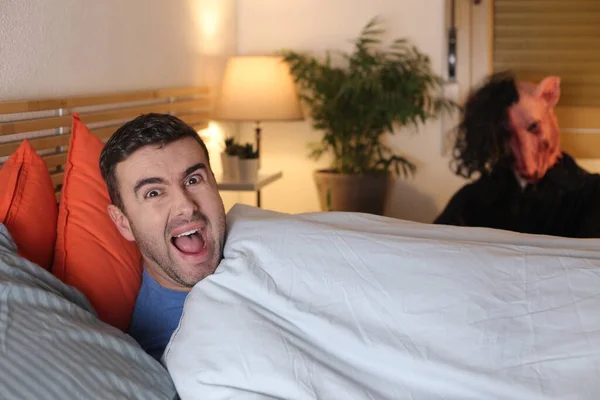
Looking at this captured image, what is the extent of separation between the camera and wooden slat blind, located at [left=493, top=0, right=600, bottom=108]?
163 inches

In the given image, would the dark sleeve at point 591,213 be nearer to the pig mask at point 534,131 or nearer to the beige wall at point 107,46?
the pig mask at point 534,131

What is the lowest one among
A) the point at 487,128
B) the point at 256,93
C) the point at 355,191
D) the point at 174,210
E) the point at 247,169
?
the point at 355,191

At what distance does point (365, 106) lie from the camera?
12.9 feet

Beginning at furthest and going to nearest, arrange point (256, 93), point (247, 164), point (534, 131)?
1. point (256, 93)
2. point (247, 164)
3. point (534, 131)

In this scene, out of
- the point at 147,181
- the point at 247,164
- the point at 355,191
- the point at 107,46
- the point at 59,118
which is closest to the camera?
the point at 147,181

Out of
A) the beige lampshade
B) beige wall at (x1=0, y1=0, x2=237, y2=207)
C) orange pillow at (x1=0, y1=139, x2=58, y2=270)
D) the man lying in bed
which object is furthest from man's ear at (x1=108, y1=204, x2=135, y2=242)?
the beige lampshade

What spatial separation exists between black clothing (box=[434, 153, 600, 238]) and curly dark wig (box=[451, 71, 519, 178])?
47 millimetres

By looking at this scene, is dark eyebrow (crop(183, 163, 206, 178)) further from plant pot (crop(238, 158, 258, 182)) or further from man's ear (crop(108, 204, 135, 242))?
plant pot (crop(238, 158, 258, 182))

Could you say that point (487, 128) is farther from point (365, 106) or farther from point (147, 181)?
point (147, 181)

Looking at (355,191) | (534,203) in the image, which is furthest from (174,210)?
(355,191)

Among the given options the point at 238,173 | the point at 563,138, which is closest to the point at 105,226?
the point at 238,173

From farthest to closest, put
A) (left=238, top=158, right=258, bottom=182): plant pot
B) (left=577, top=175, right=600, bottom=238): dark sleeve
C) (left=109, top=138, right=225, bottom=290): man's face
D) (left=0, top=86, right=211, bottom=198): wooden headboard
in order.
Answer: (left=238, top=158, right=258, bottom=182): plant pot
(left=577, top=175, right=600, bottom=238): dark sleeve
(left=0, top=86, right=211, bottom=198): wooden headboard
(left=109, top=138, right=225, bottom=290): man's face

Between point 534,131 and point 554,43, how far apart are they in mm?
1511

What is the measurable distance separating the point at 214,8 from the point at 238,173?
2.85 feet
